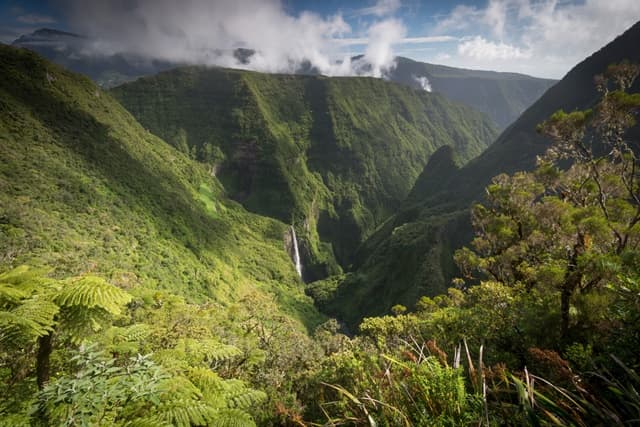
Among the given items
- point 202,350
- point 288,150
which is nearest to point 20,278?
point 202,350

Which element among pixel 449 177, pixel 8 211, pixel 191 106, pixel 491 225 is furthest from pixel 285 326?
pixel 191 106

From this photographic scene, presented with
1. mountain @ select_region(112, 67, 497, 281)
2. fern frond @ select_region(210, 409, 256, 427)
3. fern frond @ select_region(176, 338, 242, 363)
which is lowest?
fern frond @ select_region(210, 409, 256, 427)

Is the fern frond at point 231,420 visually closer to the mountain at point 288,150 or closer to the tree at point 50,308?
the tree at point 50,308

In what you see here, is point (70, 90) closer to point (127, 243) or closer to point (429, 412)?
point (127, 243)

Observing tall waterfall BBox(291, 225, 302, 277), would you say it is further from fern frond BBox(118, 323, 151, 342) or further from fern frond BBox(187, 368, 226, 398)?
fern frond BBox(187, 368, 226, 398)

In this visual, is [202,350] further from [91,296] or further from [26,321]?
[26,321]

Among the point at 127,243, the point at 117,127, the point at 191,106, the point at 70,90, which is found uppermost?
the point at 191,106

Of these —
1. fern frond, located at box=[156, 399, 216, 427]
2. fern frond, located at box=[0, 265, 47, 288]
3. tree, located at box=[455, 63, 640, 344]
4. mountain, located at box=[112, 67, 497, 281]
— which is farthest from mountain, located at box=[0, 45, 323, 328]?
mountain, located at box=[112, 67, 497, 281]
